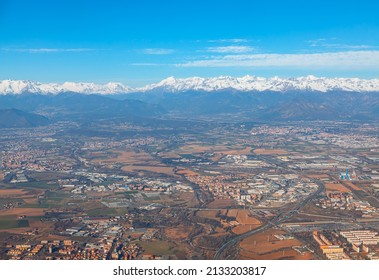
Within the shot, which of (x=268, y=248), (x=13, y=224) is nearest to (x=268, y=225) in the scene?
(x=268, y=248)

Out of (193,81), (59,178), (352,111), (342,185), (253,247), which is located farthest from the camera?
(193,81)

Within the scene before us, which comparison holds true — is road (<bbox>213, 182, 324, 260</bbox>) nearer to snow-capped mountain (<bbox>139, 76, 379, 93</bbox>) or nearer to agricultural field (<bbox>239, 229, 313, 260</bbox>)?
agricultural field (<bbox>239, 229, 313, 260</bbox>)

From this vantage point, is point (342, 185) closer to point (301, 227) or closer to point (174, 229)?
point (301, 227)

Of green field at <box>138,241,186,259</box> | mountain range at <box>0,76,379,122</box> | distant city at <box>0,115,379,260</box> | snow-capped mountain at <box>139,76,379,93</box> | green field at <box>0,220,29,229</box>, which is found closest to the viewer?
green field at <box>138,241,186,259</box>

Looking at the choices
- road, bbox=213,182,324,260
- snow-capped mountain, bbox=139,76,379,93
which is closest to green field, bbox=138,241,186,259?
road, bbox=213,182,324,260

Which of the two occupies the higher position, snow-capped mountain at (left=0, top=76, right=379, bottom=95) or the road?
snow-capped mountain at (left=0, top=76, right=379, bottom=95)

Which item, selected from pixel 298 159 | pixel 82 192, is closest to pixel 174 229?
pixel 82 192

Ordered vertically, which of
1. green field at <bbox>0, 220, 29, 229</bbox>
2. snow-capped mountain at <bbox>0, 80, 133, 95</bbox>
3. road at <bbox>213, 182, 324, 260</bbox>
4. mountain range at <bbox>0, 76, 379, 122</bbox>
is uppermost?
snow-capped mountain at <bbox>0, 80, 133, 95</bbox>

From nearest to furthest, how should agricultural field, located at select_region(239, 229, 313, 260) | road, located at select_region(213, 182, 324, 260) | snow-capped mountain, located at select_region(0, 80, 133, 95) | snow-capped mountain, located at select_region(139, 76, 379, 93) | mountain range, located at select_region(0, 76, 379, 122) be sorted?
agricultural field, located at select_region(239, 229, 313, 260) → road, located at select_region(213, 182, 324, 260) → mountain range, located at select_region(0, 76, 379, 122) → snow-capped mountain, located at select_region(0, 80, 133, 95) → snow-capped mountain, located at select_region(139, 76, 379, 93)

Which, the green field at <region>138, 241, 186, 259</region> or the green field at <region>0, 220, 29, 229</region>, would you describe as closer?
the green field at <region>138, 241, 186, 259</region>
